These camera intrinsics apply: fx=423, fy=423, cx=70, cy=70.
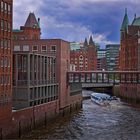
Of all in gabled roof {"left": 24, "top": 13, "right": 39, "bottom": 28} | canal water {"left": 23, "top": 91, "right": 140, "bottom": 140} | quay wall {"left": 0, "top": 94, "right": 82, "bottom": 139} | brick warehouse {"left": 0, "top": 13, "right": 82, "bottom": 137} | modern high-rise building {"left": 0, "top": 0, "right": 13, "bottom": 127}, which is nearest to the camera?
quay wall {"left": 0, "top": 94, "right": 82, "bottom": 139}

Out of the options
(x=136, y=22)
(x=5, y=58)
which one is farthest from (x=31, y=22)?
(x=5, y=58)

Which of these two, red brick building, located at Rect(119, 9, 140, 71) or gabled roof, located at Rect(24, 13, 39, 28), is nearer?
red brick building, located at Rect(119, 9, 140, 71)

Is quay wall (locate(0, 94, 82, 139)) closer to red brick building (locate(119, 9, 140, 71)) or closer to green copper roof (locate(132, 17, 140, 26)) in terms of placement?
red brick building (locate(119, 9, 140, 71))

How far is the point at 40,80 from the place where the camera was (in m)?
84.6

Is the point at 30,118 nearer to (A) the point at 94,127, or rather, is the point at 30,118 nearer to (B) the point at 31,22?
(A) the point at 94,127

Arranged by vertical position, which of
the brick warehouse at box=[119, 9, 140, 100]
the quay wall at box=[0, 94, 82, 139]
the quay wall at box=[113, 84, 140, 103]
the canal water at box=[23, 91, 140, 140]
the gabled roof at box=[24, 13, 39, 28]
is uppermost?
the gabled roof at box=[24, 13, 39, 28]

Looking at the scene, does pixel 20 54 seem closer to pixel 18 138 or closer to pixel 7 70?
pixel 7 70

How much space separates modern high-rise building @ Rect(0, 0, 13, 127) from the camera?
210ft

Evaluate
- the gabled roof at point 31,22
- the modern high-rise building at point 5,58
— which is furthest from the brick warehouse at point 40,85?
the gabled roof at point 31,22

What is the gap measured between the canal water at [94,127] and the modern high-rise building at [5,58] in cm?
536

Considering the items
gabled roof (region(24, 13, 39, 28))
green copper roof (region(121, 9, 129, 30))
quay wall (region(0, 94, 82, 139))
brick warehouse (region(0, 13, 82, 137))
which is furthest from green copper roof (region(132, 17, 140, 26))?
quay wall (region(0, 94, 82, 139))

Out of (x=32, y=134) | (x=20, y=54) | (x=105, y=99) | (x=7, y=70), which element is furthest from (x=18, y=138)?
(x=105, y=99)

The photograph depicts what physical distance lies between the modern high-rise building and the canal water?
17.6 ft

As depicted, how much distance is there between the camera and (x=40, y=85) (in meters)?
83.7
